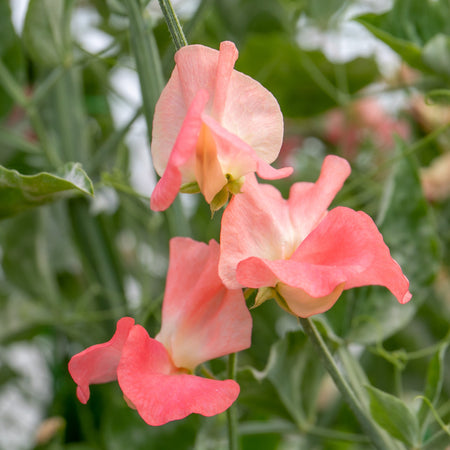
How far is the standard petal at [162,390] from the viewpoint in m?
0.22

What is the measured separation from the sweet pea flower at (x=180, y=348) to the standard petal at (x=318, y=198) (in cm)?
4

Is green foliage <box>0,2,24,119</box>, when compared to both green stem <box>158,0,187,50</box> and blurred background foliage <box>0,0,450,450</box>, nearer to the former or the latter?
blurred background foliage <box>0,0,450,450</box>

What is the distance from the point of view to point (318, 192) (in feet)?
0.88

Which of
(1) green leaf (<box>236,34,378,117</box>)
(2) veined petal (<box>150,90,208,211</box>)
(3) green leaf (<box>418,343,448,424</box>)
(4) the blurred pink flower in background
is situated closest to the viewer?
(2) veined petal (<box>150,90,208,211</box>)

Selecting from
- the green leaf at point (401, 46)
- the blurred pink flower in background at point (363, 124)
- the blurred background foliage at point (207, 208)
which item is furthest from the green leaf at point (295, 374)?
the blurred pink flower in background at point (363, 124)

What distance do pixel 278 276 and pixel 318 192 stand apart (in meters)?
0.07

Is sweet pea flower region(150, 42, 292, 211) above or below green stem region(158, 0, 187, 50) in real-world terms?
below

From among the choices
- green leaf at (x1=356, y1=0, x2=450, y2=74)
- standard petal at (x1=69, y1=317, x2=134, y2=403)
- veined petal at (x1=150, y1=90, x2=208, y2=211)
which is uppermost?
veined petal at (x1=150, y1=90, x2=208, y2=211)

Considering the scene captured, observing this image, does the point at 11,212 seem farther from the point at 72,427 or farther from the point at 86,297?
the point at 72,427

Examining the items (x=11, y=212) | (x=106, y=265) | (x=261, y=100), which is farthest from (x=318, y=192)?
(x=106, y=265)

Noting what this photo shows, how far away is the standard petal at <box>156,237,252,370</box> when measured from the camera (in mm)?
257

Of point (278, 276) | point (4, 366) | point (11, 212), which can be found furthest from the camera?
point (4, 366)

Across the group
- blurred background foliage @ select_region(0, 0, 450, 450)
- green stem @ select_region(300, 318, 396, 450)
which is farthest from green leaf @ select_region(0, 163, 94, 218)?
green stem @ select_region(300, 318, 396, 450)

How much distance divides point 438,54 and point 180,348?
299 millimetres
